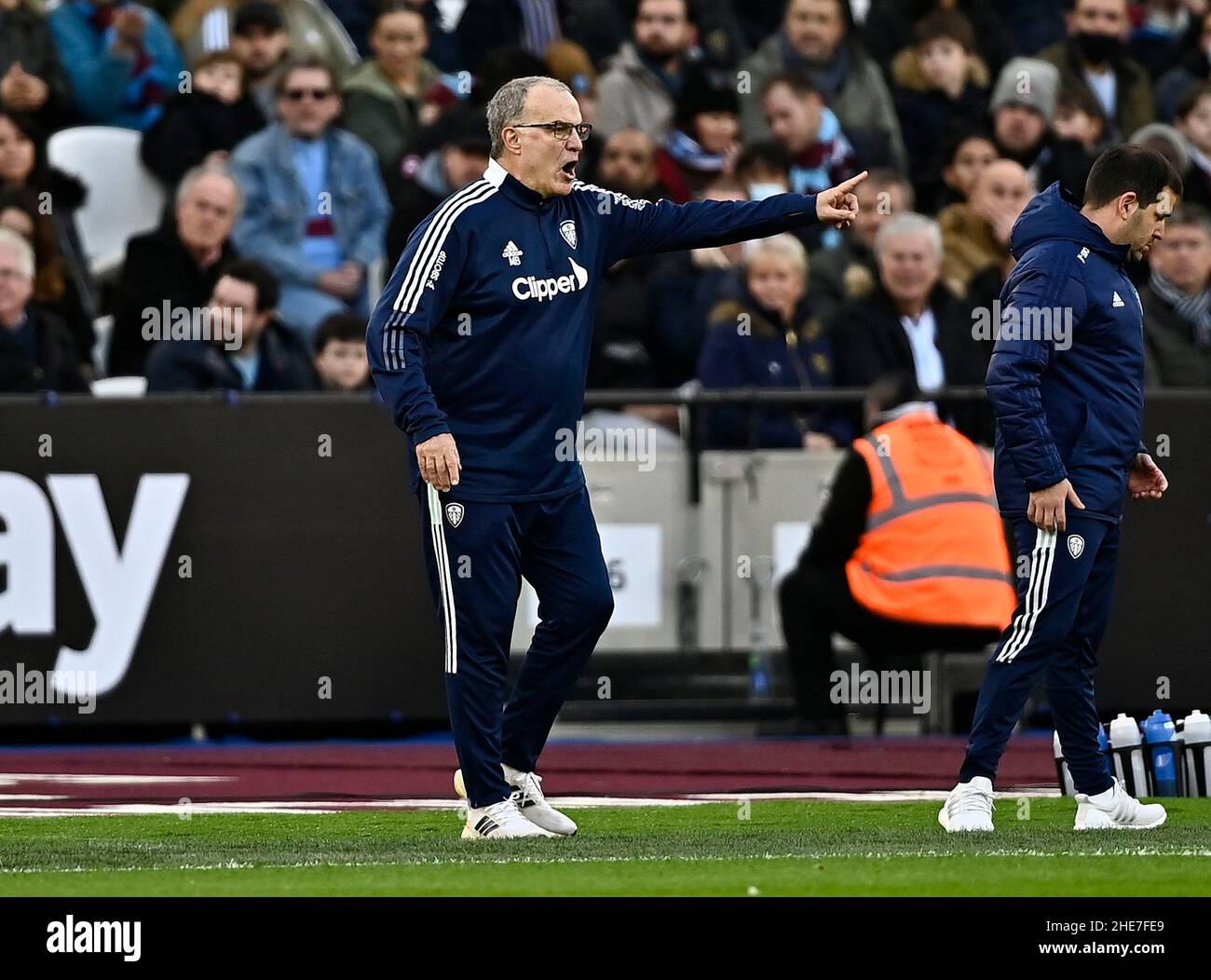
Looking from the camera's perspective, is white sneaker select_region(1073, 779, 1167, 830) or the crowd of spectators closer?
white sneaker select_region(1073, 779, 1167, 830)

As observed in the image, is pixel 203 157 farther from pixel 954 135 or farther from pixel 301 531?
pixel 954 135

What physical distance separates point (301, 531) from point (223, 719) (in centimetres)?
101

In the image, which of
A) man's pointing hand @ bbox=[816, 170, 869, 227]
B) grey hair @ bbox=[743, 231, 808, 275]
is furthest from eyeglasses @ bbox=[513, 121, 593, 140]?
grey hair @ bbox=[743, 231, 808, 275]

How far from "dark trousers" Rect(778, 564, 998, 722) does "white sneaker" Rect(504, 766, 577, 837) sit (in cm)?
441

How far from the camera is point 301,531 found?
12984 millimetres

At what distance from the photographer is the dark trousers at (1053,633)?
820cm

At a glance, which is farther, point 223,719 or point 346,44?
point 346,44

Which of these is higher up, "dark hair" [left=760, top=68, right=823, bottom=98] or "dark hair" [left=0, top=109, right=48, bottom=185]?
"dark hair" [left=760, top=68, right=823, bottom=98]

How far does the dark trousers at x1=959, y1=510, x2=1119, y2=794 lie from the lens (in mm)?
8195

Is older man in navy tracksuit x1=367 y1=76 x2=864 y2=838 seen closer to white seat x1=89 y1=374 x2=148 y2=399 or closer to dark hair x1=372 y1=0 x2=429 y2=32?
white seat x1=89 y1=374 x2=148 y2=399

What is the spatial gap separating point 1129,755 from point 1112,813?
1.36 meters

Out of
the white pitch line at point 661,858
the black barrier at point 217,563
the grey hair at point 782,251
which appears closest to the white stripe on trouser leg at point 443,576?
the white pitch line at point 661,858

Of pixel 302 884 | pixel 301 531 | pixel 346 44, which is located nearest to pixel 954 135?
pixel 346 44

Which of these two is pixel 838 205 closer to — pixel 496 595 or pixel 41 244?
pixel 496 595
